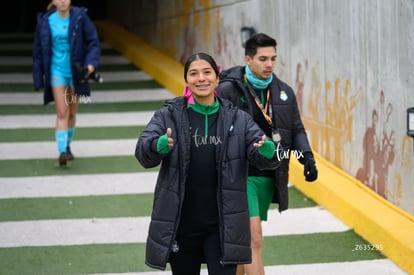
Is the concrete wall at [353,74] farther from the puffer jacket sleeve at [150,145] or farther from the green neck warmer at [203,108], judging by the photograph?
the puffer jacket sleeve at [150,145]

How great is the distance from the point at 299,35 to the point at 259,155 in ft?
18.1

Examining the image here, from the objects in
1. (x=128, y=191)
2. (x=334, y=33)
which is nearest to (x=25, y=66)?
(x=128, y=191)

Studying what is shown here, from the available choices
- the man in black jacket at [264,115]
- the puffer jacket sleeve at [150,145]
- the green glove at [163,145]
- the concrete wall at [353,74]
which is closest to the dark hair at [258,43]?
the man in black jacket at [264,115]

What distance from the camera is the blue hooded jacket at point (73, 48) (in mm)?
10578

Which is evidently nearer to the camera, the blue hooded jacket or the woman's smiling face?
the woman's smiling face

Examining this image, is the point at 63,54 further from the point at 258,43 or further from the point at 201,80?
the point at 201,80

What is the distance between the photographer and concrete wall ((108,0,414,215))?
8.27 metres

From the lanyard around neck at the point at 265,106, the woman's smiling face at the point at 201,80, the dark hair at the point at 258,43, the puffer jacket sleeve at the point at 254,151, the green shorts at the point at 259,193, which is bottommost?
the green shorts at the point at 259,193

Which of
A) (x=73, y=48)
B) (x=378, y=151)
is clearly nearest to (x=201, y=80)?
(x=378, y=151)

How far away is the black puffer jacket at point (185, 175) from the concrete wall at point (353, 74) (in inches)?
116

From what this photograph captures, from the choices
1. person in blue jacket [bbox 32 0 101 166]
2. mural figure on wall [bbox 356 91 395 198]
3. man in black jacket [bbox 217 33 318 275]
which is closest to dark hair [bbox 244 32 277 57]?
man in black jacket [bbox 217 33 318 275]

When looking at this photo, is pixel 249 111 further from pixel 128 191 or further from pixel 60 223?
pixel 128 191

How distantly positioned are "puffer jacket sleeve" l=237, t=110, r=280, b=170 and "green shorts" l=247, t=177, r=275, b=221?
3.45 feet

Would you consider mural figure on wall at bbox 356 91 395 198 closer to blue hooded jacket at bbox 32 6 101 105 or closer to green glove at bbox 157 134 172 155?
blue hooded jacket at bbox 32 6 101 105
